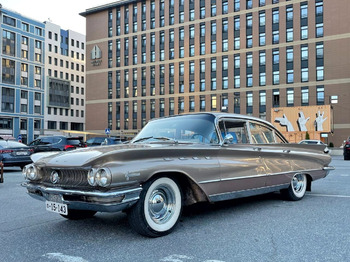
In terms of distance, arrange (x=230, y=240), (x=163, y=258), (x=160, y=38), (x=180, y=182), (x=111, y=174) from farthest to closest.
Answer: (x=160, y=38), (x=180, y=182), (x=230, y=240), (x=111, y=174), (x=163, y=258)

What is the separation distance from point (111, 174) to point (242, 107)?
167 feet

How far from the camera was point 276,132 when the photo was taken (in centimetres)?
664

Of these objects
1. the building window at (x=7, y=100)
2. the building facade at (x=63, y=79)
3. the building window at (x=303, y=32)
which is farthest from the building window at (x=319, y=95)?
the building window at (x=7, y=100)

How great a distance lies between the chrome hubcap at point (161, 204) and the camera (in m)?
4.08

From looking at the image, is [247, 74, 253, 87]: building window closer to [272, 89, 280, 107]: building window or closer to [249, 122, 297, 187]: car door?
[272, 89, 280, 107]: building window

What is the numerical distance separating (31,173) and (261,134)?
3.84 metres

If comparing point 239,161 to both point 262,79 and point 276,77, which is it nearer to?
point 276,77

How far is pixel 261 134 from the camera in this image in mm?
6148

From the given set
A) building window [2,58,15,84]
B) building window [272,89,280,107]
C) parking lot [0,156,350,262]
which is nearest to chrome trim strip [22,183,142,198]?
parking lot [0,156,350,262]

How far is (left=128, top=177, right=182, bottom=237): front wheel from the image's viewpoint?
388 centimetres

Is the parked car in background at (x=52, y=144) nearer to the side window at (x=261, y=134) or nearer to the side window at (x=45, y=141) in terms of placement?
the side window at (x=45, y=141)

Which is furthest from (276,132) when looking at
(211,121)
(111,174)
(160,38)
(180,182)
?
(160,38)

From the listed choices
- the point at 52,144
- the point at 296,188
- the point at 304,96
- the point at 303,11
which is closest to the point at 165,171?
the point at 296,188

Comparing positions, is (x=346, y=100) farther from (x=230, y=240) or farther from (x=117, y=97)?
(x=230, y=240)
